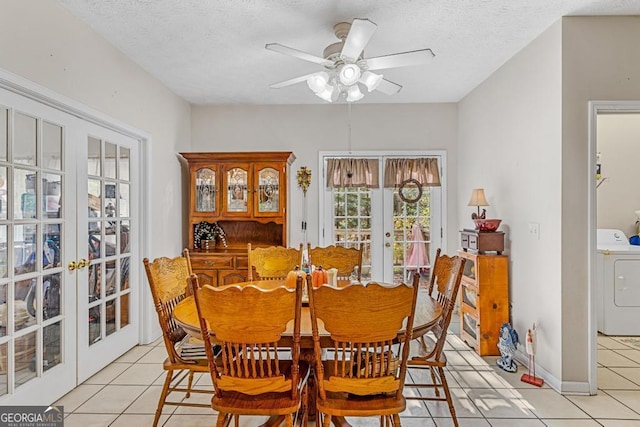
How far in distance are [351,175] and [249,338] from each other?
3394 millimetres

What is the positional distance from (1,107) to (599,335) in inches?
208

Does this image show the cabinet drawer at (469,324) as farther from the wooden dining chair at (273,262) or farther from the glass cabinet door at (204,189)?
the glass cabinet door at (204,189)

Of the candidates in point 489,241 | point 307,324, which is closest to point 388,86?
point 489,241

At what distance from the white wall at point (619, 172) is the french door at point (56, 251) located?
5.11 m

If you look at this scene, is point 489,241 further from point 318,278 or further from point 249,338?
point 249,338

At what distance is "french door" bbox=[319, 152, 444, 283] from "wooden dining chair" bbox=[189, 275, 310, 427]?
3133 mm

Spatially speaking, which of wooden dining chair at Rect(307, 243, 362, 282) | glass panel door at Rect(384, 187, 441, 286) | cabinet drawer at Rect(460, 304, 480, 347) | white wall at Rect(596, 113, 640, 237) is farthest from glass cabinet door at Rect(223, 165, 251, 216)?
white wall at Rect(596, 113, 640, 237)

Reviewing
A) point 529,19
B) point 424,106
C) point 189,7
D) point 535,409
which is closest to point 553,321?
point 535,409

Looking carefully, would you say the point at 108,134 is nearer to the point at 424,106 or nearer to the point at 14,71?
the point at 14,71

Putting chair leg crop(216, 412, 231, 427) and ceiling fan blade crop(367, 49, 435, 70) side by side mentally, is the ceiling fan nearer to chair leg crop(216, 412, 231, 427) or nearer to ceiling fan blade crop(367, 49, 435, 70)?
ceiling fan blade crop(367, 49, 435, 70)

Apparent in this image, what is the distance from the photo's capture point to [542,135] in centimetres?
296

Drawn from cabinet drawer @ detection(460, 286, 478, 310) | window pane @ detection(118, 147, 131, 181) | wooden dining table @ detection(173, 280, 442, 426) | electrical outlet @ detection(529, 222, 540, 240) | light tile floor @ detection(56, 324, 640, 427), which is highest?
window pane @ detection(118, 147, 131, 181)

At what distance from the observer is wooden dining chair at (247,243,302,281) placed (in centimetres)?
326

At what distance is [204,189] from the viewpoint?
4.47m
